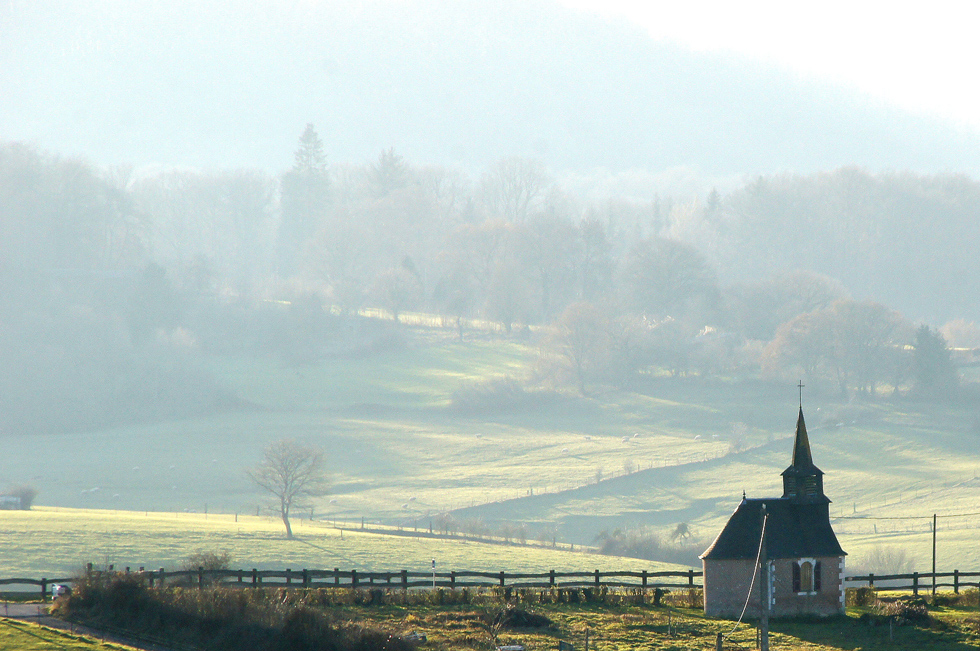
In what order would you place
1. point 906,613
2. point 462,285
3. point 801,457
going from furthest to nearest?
point 462,285 → point 801,457 → point 906,613

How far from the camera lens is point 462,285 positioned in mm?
148250

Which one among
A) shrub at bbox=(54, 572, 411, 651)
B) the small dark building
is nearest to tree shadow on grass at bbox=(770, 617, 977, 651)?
the small dark building

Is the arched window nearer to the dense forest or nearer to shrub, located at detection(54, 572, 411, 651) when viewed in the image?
shrub, located at detection(54, 572, 411, 651)

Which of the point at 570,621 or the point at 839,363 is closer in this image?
the point at 570,621

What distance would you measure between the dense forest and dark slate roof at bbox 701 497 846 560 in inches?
2954

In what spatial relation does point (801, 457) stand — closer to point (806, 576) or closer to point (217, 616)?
point (806, 576)

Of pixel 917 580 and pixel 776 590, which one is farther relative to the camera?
pixel 917 580

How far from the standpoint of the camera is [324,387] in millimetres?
126000

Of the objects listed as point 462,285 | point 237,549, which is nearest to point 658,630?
point 237,549

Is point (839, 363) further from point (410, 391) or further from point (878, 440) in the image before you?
point (410, 391)

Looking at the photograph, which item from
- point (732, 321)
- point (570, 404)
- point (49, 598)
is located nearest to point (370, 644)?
point (49, 598)

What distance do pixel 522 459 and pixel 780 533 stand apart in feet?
189

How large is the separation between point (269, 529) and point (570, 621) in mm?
37779

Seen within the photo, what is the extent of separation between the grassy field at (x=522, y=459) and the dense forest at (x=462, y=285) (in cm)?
505
